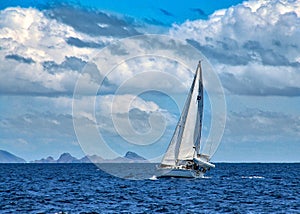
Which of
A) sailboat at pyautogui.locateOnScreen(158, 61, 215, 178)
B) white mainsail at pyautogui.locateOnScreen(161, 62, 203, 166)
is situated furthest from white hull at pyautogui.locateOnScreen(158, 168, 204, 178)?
white mainsail at pyautogui.locateOnScreen(161, 62, 203, 166)

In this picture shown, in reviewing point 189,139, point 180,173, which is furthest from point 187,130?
point 180,173

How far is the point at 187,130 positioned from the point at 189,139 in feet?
5.47

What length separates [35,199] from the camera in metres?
78.2

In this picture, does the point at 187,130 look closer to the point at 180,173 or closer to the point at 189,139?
the point at 189,139

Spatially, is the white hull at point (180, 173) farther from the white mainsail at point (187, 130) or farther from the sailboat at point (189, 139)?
the white mainsail at point (187, 130)

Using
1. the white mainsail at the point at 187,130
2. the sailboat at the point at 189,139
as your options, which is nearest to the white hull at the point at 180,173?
the sailboat at the point at 189,139

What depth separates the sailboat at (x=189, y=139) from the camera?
116 m

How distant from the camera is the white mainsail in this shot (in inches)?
4562

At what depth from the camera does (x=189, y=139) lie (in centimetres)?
11669

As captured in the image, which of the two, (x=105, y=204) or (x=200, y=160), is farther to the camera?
(x=200, y=160)

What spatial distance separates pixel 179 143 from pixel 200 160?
484cm

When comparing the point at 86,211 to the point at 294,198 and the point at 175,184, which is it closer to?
the point at 294,198

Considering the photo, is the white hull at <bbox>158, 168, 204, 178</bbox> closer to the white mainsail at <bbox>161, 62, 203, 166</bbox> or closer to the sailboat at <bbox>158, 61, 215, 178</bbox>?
the sailboat at <bbox>158, 61, 215, 178</bbox>

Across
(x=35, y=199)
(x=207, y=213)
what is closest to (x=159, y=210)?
(x=207, y=213)
